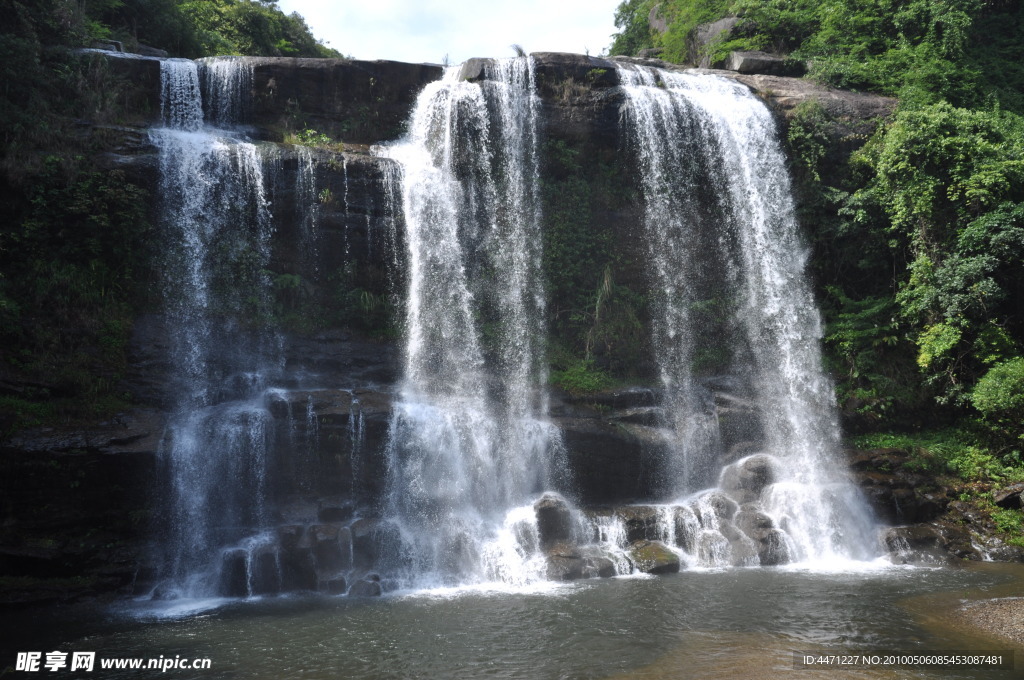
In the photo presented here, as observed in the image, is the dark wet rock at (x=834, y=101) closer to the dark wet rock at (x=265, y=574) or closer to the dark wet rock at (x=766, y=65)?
the dark wet rock at (x=766, y=65)

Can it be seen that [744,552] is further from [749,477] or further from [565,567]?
[565,567]

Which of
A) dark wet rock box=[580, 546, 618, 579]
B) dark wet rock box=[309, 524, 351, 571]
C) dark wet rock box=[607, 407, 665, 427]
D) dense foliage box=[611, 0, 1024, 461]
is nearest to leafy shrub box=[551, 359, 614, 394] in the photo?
dark wet rock box=[607, 407, 665, 427]

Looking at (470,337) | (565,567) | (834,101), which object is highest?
(834,101)

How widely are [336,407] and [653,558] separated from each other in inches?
258

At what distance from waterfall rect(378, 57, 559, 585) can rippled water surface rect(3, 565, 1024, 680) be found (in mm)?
1836

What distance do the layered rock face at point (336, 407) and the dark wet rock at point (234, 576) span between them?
3 cm

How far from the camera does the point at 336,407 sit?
12.8 m

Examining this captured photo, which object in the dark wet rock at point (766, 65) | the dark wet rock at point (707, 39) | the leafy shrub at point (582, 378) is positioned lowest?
the leafy shrub at point (582, 378)

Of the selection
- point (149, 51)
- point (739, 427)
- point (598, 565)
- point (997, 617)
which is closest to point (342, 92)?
point (149, 51)

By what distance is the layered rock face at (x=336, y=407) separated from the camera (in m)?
10.8

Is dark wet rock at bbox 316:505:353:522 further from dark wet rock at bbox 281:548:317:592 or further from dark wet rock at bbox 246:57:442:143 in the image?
dark wet rock at bbox 246:57:442:143

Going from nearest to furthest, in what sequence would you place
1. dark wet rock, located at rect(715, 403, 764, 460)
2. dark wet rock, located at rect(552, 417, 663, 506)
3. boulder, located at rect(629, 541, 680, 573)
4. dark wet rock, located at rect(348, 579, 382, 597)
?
dark wet rock, located at rect(348, 579, 382, 597) → boulder, located at rect(629, 541, 680, 573) → dark wet rock, located at rect(552, 417, 663, 506) → dark wet rock, located at rect(715, 403, 764, 460)

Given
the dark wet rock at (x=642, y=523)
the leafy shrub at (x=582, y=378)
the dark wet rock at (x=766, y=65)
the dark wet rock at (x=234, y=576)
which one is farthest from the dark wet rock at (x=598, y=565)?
the dark wet rock at (x=766, y=65)

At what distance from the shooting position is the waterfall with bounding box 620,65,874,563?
1381 centimetres
